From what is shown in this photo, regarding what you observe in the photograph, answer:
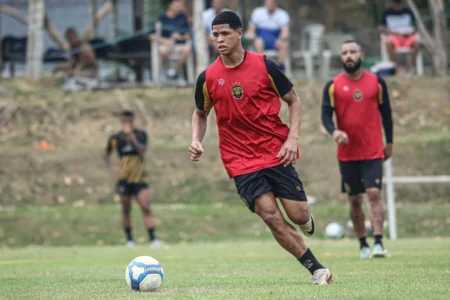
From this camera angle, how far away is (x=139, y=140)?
2091cm

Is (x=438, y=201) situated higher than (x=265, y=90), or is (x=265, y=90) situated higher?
(x=265, y=90)

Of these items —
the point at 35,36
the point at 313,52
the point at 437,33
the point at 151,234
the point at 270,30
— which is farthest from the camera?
the point at 313,52

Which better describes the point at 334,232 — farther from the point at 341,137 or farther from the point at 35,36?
the point at 35,36

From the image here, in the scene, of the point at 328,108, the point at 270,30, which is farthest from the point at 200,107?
the point at 270,30

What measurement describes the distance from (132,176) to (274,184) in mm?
11455

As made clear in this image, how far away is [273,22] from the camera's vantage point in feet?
88.0

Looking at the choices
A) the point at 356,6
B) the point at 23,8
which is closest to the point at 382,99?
the point at 356,6

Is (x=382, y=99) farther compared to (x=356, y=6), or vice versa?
(x=356, y=6)

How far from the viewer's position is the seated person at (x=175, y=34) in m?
27.6

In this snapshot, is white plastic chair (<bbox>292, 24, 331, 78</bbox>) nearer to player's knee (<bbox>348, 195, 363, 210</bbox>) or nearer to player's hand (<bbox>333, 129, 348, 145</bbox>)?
player's knee (<bbox>348, 195, 363, 210</bbox>)

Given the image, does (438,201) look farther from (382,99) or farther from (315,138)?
(382,99)

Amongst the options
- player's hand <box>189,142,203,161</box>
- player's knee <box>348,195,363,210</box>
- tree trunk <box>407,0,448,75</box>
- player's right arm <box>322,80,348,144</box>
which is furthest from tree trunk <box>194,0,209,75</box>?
player's hand <box>189,142,203,161</box>

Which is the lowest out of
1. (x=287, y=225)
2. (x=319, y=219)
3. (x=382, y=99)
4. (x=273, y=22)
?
(x=319, y=219)

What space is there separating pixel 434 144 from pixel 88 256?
1185 cm
